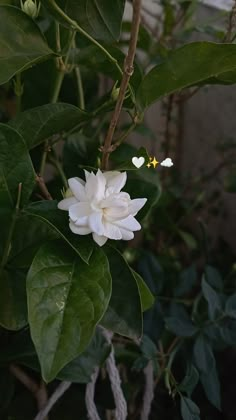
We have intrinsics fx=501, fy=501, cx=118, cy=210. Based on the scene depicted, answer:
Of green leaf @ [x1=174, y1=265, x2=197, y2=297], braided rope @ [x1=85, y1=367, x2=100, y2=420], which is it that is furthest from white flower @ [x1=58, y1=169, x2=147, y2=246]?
green leaf @ [x1=174, y1=265, x2=197, y2=297]

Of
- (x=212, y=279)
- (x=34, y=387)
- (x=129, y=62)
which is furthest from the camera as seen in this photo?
(x=212, y=279)

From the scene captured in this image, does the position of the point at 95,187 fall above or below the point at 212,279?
above

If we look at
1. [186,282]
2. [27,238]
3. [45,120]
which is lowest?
[186,282]

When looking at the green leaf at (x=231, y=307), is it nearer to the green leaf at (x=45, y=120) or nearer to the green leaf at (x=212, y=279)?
the green leaf at (x=212, y=279)

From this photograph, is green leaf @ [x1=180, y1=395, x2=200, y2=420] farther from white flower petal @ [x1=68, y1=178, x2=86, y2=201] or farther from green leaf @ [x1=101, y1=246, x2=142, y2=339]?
white flower petal @ [x1=68, y1=178, x2=86, y2=201]

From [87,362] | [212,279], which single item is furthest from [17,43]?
[212,279]

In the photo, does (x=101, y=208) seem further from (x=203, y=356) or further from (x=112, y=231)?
(x=203, y=356)

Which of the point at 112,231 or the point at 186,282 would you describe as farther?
the point at 186,282

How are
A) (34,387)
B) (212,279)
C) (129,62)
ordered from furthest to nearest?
(212,279) → (34,387) → (129,62)
